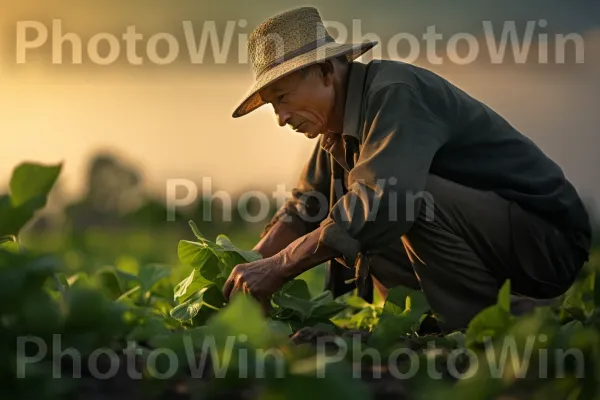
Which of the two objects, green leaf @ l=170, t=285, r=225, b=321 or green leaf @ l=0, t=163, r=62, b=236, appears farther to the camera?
green leaf @ l=170, t=285, r=225, b=321

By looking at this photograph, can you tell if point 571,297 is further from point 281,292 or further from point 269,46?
point 269,46

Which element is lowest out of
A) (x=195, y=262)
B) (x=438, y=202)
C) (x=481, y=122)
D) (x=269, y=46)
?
(x=195, y=262)

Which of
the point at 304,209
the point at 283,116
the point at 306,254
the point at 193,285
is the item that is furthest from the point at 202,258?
the point at 304,209

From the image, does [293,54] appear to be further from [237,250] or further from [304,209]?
[304,209]

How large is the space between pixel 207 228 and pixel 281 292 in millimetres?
20283

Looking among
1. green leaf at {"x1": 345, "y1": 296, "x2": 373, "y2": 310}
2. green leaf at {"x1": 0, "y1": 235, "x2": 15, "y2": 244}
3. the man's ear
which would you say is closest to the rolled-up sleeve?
the man's ear

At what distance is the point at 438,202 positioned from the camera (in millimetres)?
3012

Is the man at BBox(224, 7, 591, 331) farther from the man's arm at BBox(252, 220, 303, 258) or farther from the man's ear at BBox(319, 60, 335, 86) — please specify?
the man's arm at BBox(252, 220, 303, 258)

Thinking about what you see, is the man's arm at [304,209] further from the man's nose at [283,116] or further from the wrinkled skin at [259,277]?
the wrinkled skin at [259,277]

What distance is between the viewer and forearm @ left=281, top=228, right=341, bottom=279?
2771mm

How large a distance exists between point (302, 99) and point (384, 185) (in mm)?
524

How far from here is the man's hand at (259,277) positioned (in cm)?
280

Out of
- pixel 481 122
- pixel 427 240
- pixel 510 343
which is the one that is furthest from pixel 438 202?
pixel 510 343

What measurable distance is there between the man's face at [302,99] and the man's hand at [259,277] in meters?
0.52
